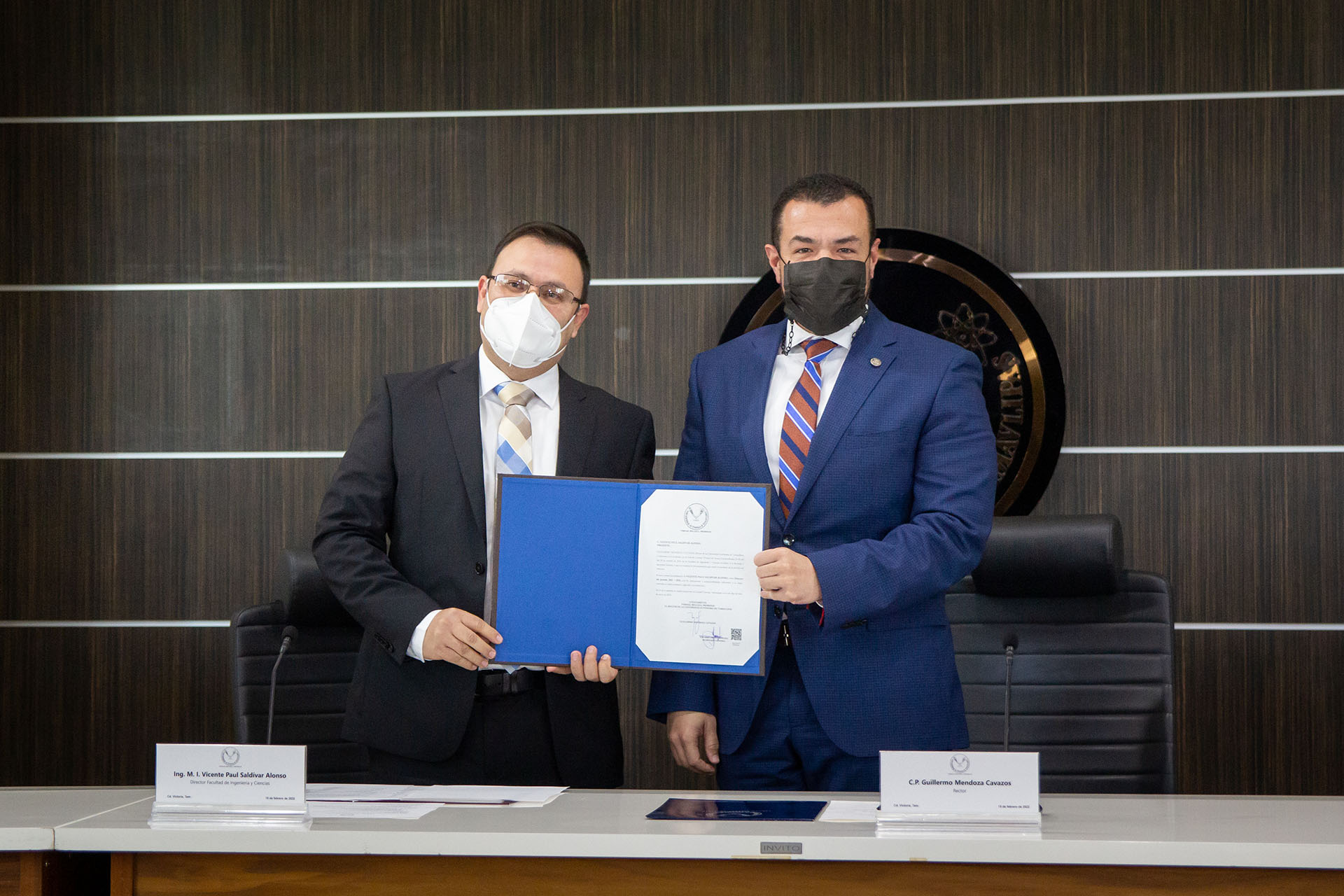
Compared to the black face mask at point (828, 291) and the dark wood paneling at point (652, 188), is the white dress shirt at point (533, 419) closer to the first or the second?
the black face mask at point (828, 291)

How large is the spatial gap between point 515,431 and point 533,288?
9.5 inches

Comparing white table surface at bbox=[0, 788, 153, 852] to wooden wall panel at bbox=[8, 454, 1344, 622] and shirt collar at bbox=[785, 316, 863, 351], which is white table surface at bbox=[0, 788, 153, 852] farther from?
wooden wall panel at bbox=[8, 454, 1344, 622]

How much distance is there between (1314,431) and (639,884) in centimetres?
251

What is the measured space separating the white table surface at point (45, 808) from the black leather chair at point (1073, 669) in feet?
5.10

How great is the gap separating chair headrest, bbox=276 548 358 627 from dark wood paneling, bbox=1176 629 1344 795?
2.12 metres

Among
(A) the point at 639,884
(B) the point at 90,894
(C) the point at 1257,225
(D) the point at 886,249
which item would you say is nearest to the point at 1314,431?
(C) the point at 1257,225

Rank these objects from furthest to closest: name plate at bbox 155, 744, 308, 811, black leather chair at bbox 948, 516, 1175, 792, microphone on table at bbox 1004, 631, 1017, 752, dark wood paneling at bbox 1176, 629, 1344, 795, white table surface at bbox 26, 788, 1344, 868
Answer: dark wood paneling at bbox 1176, 629, 1344, 795, black leather chair at bbox 948, 516, 1175, 792, microphone on table at bbox 1004, 631, 1017, 752, name plate at bbox 155, 744, 308, 811, white table surface at bbox 26, 788, 1344, 868

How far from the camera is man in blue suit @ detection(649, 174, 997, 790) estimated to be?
1.71 metres

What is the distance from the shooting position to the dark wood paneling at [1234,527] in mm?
→ 2998

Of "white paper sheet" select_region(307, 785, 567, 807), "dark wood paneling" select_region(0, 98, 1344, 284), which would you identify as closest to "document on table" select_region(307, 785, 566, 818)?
"white paper sheet" select_region(307, 785, 567, 807)

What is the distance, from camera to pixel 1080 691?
7.63 ft

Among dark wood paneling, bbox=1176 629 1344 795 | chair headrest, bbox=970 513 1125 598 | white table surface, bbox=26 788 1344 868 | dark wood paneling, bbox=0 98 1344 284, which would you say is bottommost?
dark wood paneling, bbox=1176 629 1344 795

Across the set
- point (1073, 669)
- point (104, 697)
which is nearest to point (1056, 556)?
point (1073, 669)

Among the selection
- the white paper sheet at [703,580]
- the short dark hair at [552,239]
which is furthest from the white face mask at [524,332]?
the white paper sheet at [703,580]
